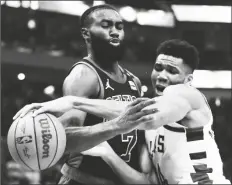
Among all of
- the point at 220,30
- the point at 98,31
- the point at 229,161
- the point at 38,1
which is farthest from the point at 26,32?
the point at 98,31

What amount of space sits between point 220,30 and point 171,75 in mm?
4306

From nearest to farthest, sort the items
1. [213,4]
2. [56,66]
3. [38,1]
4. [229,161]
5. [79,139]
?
[79,139]
[229,161]
[213,4]
[56,66]
[38,1]

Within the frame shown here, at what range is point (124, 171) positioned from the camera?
6.05ft

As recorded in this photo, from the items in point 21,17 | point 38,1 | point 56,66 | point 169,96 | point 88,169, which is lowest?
point 88,169

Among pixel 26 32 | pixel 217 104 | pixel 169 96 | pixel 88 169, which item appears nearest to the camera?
pixel 169 96

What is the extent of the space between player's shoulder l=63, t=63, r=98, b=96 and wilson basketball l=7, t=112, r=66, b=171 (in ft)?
0.68

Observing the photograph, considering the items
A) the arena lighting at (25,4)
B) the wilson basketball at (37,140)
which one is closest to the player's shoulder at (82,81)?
the wilson basketball at (37,140)

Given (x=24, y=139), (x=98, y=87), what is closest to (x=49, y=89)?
(x=98, y=87)

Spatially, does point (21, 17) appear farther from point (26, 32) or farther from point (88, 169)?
point (88, 169)

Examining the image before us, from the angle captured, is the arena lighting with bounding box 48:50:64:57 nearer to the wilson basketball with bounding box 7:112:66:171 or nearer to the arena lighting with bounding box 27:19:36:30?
the arena lighting with bounding box 27:19:36:30

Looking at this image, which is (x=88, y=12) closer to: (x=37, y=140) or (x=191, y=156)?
(x=37, y=140)

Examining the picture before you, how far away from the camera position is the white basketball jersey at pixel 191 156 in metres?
1.63

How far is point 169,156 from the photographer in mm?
1674

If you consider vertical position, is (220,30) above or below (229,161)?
above
